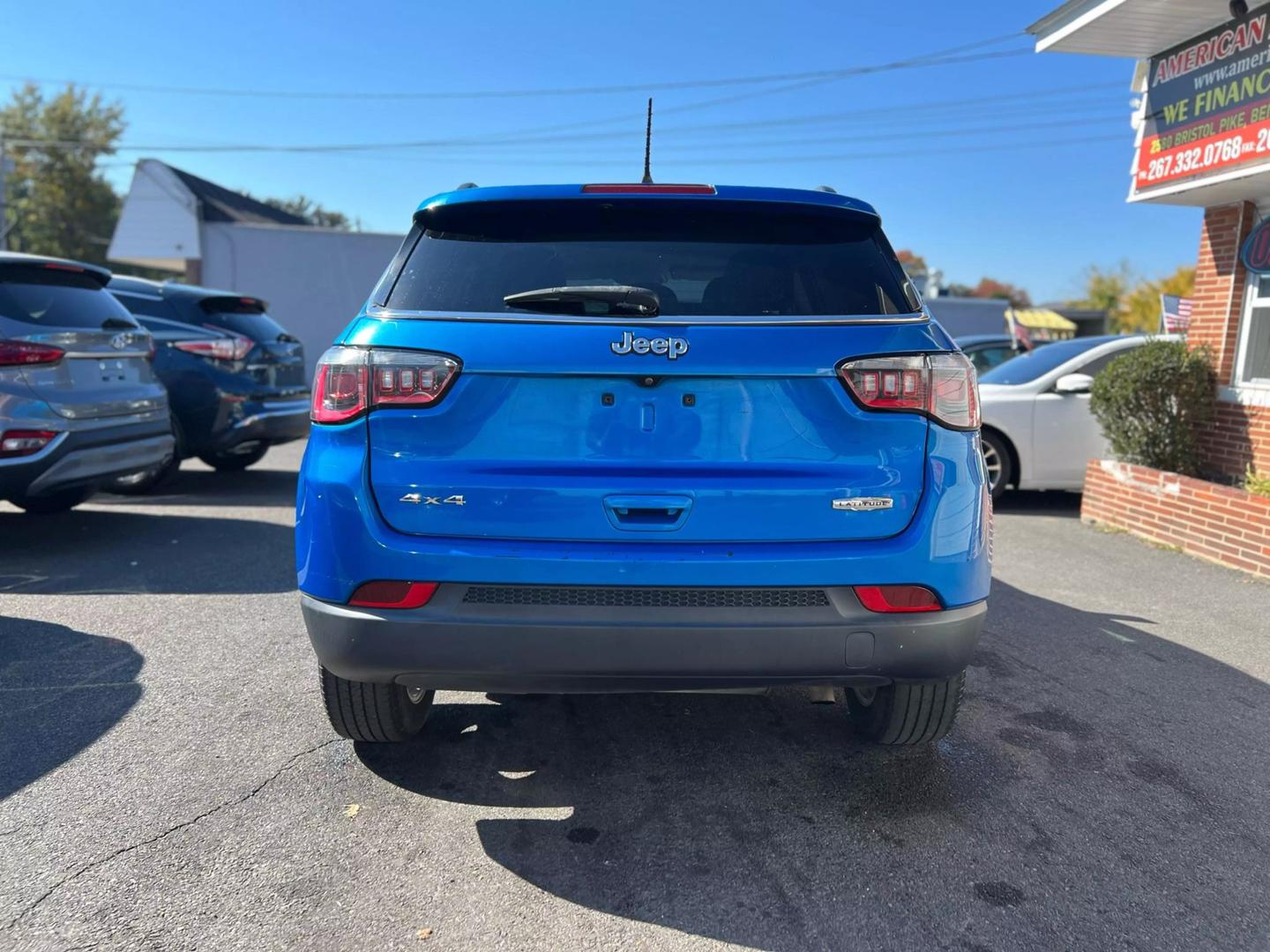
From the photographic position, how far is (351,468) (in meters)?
2.47

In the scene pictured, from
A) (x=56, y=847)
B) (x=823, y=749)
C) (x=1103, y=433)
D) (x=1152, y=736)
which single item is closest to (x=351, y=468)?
(x=56, y=847)

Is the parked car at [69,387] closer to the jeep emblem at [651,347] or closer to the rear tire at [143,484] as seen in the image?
the rear tire at [143,484]

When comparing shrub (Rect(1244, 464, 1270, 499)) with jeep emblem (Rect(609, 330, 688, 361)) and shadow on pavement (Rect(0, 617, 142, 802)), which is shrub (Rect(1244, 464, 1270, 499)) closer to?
jeep emblem (Rect(609, 330, 688, 361))

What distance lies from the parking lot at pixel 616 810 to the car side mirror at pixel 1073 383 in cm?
402

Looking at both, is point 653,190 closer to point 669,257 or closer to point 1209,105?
point 669,257

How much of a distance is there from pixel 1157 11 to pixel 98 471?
886cm

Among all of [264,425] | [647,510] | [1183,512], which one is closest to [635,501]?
[647,510]

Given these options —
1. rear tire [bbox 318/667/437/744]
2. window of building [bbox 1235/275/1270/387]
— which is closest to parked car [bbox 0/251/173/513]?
rear tire [bbox 318/667/437/744]

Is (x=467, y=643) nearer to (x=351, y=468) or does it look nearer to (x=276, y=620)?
(x=351, y=468)

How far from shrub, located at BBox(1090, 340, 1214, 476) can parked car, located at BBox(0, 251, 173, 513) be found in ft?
24.6

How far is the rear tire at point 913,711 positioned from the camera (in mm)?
2867

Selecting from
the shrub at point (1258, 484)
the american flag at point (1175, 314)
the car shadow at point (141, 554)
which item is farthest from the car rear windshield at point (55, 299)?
the american flag at point (1175, 314)

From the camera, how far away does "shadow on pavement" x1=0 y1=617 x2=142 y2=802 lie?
3121 millimetres

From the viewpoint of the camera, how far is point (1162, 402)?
7.43 metres
